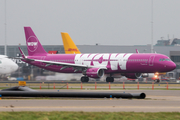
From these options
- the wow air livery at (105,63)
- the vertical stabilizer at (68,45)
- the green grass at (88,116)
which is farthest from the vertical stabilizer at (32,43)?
the green grass at (88,116)

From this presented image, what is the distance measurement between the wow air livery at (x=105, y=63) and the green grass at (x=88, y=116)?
36490 mm

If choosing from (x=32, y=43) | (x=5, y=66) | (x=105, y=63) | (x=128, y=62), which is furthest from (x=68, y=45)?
(x=128, y=62)

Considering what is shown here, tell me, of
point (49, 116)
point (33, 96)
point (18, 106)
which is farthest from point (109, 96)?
point (49, 116)

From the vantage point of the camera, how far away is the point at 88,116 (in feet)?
48.7

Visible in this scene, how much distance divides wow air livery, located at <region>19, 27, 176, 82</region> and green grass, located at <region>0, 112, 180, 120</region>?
3649 cm

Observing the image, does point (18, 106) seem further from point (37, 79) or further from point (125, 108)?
point (37, 79)

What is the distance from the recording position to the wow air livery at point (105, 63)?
5184 cm

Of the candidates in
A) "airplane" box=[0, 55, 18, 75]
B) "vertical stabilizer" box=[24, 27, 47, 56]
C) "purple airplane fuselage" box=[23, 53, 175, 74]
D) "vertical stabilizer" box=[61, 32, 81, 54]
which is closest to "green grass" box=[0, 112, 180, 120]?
"purple airplane fuselage" box=[23, 53, 175, 74]

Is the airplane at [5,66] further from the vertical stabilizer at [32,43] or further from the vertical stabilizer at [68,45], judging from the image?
the vertical stabilizer at [68,45]

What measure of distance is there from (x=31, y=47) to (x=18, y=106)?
45.3 meters

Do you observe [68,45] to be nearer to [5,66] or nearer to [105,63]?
[5,66]

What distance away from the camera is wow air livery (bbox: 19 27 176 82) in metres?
51.8

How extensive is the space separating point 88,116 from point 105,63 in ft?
133

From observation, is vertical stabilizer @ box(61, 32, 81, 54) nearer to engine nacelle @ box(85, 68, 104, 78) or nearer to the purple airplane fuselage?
the purple airplane fuselage
